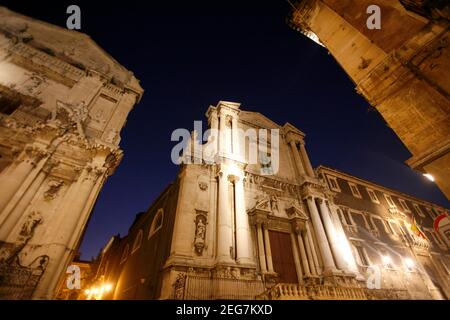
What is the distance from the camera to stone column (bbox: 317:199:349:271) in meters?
13.7

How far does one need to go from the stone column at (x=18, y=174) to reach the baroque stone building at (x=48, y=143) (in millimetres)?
30

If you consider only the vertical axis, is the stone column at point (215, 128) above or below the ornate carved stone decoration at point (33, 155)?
above

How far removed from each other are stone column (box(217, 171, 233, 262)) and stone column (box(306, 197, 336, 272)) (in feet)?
22.3

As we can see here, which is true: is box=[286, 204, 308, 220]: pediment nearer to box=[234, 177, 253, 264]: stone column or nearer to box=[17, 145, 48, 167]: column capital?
box=[234, 177, 253, 264]: stone column

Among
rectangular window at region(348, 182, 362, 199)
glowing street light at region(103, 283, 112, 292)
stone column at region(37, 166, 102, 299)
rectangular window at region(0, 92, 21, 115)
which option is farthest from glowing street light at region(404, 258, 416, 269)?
rectangular window at region(0, 92, 21, 115)

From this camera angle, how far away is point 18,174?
372 inches

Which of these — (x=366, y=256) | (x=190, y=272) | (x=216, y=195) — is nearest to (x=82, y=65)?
(x=216, y=195)

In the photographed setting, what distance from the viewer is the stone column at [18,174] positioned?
8844 mm

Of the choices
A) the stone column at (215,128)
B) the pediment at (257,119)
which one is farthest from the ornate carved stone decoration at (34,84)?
the pediment at (257,119)

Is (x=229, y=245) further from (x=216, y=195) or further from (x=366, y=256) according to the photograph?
(x=366, y=256)

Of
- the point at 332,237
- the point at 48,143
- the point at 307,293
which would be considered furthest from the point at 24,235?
the point at 332,237

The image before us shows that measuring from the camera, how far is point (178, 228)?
11.1m

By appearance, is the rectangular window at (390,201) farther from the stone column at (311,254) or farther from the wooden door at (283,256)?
the wooden door at (283,256)

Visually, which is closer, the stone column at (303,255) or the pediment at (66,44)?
the stone column at (303,255)
